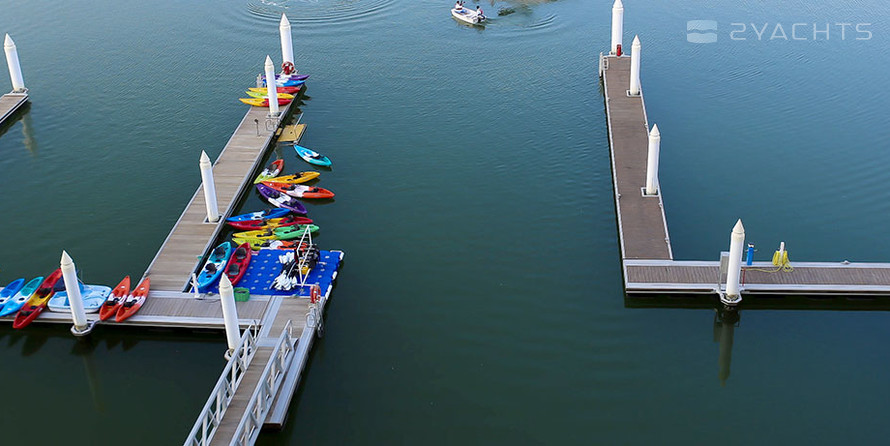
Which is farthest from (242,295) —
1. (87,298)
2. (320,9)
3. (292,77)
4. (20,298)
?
(320,9)

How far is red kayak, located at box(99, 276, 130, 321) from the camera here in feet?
105

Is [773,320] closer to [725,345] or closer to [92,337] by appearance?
[725,345]

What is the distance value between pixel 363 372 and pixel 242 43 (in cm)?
3275

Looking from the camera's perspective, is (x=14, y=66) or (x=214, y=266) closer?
(x=214, y=266)

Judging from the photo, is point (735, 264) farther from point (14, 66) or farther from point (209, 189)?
point (14, 66)

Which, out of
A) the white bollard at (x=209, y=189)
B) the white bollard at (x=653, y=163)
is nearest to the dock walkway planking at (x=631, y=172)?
the white bollard at (x=653, y=163)

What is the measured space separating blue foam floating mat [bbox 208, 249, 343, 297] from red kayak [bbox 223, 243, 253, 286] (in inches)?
10.5

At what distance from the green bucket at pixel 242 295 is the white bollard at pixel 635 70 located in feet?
→ 80.0

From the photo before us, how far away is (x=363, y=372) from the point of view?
30.3 metres

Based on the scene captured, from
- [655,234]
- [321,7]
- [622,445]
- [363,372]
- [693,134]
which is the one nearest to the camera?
[622,445]

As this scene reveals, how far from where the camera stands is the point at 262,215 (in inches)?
1519

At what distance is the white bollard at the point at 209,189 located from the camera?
3634cm

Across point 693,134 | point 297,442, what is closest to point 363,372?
point 297,442

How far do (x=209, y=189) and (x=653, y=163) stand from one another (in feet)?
59.5
